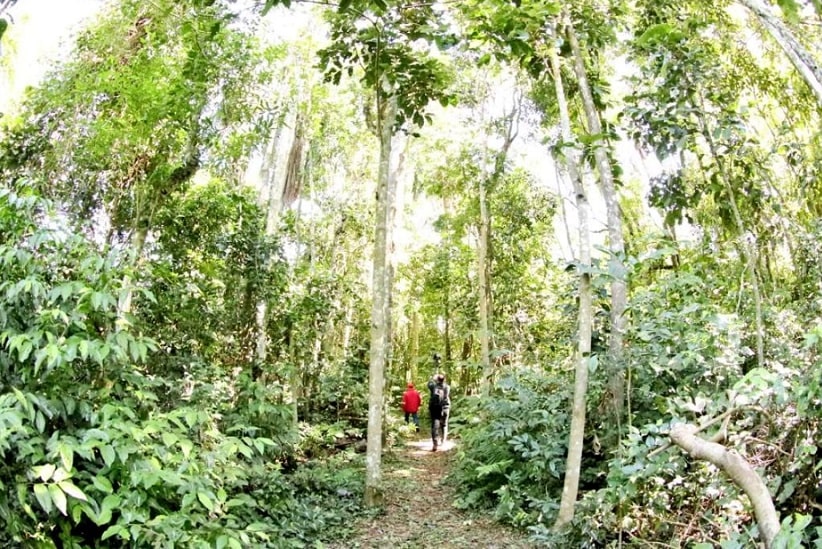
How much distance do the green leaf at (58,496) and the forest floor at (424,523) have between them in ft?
11.5

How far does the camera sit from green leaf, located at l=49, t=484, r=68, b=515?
2.45m

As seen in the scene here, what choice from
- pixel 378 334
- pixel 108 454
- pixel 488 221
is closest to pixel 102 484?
pixel 108 454

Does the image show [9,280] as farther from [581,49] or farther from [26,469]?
[581,49]

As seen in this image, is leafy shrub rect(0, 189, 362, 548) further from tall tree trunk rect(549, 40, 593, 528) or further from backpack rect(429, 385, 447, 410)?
backpack rect(429, 385, 447, 410)

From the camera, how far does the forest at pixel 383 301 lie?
288cm

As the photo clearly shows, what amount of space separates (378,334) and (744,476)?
5.11m

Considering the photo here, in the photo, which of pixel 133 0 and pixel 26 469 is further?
pixel 133 0

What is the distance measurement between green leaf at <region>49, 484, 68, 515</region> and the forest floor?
3.50 metres

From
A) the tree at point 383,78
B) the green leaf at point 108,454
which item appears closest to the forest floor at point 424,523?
the tree at point 383,78

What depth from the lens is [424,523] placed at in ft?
21.1

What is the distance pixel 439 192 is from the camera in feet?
51.9

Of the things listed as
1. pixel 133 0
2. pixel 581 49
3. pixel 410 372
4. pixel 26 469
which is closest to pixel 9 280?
pixel 26 469

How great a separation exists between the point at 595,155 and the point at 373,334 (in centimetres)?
323

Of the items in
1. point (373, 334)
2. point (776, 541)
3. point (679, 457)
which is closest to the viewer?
point (776, 541)
